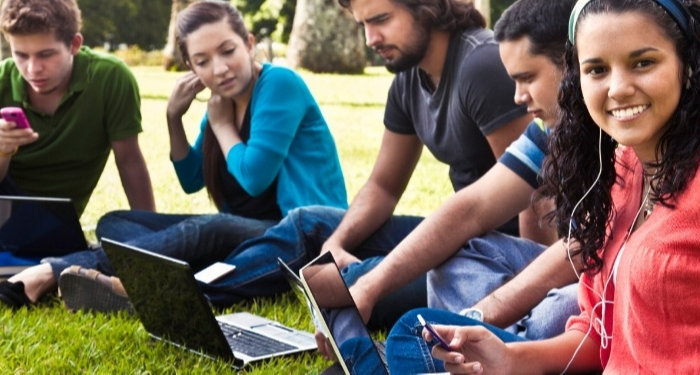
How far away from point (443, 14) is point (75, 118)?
1992mm

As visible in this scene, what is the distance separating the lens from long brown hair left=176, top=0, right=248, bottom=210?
4758 millimetres

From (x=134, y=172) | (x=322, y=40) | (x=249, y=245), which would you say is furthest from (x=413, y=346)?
(x=322, y=40)

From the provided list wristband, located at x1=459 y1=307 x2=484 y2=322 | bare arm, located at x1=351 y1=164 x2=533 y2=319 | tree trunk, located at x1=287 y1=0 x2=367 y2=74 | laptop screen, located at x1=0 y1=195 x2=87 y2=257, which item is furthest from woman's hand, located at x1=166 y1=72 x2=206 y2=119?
tree trunk, located at x1=287 y1=0 x2=367 y2=74

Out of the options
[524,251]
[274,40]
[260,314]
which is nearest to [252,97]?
[260,314]

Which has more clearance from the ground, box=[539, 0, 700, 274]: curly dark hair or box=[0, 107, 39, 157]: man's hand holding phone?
box=[539, 0, 700, 274]: curly dark hair

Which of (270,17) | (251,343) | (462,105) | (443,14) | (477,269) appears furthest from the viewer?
(270,17)

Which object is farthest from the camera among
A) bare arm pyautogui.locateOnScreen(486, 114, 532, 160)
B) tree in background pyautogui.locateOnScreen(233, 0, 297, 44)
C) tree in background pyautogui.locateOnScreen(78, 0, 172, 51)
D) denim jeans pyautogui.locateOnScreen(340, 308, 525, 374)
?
tree in background pyautogui.locateOnScreen(78, 0, 172, 51)

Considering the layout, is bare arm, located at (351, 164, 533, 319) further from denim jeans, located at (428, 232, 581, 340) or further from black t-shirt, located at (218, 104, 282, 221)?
black t-shirt, located at (218, 104, 282, 221)

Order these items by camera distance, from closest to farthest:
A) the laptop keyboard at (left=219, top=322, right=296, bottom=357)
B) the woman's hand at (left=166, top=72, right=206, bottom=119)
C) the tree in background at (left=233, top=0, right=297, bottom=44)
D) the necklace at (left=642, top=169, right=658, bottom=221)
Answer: the necklace at (left=642, top=169, right=658, bottom=221)
the laptop keyboard at (left=219, top=322, right=296, bottom=357)
the woman's hand at (left=166, top=72, right=206, bottom=119)
the tree in background at (left=233, top=0, right=297, bottom=44)

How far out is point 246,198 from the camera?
4.91 m

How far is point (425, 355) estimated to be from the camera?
9.11 feet

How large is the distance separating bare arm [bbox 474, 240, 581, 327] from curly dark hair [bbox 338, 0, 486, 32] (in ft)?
3.95

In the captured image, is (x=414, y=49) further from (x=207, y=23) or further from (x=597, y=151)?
(x=597, y=151)

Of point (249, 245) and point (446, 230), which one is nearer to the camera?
point (446, 230)
